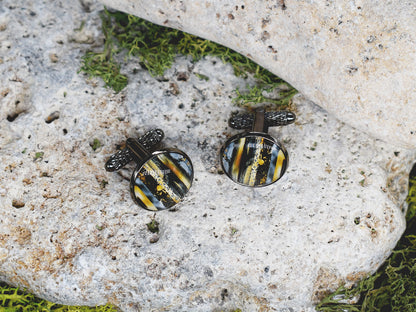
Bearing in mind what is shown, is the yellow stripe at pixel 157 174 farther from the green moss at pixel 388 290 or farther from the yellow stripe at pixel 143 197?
the green moss at pixel 388 290

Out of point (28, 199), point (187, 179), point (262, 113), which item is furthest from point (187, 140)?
point (28, 199)

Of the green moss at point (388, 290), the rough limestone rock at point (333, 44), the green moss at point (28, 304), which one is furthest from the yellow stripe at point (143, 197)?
the green moss at point (388, 290)

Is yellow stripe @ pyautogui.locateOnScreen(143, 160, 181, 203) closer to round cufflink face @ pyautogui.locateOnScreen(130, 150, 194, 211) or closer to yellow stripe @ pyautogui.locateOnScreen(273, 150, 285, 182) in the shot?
round cufflink face @ pyautogui.locateOnScreen(130, 150, 194, 211)

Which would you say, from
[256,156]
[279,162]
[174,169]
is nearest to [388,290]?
[279,162]

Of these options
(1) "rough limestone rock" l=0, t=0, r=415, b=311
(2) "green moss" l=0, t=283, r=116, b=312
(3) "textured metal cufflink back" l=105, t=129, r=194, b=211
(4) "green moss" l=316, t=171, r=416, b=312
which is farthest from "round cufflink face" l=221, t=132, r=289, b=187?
(2) "green moss" l=0, t=283, r=116, b=312

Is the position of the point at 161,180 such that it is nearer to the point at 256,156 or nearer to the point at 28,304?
the point at 256,156
